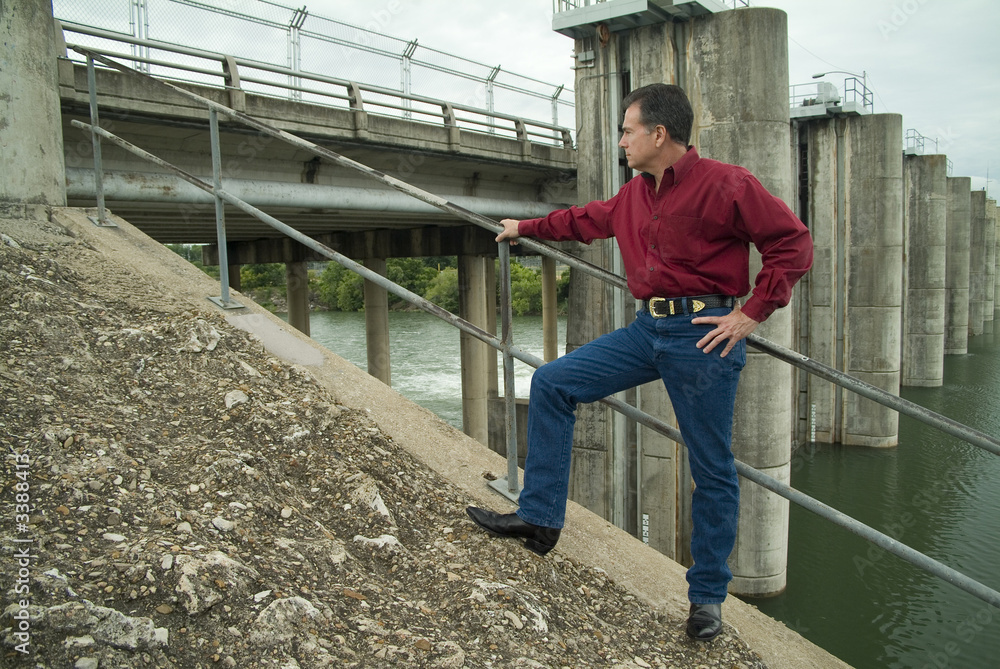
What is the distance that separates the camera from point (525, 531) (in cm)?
258

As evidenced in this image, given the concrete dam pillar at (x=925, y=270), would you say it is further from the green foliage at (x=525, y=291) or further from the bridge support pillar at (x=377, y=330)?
the green foliage at (x=525, y=291)

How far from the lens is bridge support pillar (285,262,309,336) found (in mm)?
21312

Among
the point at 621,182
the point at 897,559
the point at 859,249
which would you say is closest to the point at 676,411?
the point at 621,182

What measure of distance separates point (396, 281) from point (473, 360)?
27867 millimetres

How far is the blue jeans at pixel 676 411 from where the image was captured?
2.30 metres

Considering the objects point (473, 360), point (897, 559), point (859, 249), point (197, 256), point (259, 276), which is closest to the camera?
Result: point (897, 559)

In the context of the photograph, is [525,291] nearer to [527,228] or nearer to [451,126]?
[451,126]

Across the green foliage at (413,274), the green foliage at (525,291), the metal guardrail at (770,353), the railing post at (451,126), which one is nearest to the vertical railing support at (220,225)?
the metal guardrail at (770,353)

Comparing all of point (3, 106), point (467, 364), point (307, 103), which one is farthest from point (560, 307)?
point (3, 106)

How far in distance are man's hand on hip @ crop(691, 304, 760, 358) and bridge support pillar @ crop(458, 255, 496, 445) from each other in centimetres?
1603

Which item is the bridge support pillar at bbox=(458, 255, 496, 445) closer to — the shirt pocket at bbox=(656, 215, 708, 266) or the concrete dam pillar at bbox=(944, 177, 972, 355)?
the shirt pocket at bbox=(656, 215, 708, 266)

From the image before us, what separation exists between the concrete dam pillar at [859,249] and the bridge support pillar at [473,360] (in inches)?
293

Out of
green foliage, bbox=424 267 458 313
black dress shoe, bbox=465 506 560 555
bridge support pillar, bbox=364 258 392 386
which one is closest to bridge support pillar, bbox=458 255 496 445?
bridge support pillar, bbox=364 258 392 386

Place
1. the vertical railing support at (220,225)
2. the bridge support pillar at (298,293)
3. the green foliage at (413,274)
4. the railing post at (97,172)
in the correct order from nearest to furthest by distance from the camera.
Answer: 1. the vertical railing support at (220,225)
2. the railing post at (97,172)
3. the bridge support pillar at (298,293)
4. the green foliage at (413,274)
